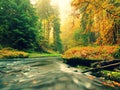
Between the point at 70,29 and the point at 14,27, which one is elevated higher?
the point at 14,27

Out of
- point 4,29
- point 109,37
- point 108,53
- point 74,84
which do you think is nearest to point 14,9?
point 4,29

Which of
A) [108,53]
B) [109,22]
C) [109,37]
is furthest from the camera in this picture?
[109,37]

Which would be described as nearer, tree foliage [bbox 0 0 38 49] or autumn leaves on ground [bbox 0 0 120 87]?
autumn leaves on ground [bbox 0 0 120 87]

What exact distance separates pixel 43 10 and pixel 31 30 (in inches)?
773

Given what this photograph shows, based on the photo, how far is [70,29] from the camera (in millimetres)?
37000

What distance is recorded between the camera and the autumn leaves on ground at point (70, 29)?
50.8ft

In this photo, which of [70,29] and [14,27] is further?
[14,27]

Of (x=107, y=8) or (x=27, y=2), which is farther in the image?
(x=27, y=2)

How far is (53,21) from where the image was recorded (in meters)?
62.1

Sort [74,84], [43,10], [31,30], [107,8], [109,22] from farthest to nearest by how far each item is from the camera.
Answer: [43,10] → [31,30] → [109,22] → [107,8] → [74,84]

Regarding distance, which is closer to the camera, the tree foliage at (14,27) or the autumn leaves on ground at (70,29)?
the autumn leaves on ground at (70,29)

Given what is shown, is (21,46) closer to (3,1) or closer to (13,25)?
(13,25)

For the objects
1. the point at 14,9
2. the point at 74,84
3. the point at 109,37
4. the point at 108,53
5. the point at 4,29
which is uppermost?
the point at 14,9

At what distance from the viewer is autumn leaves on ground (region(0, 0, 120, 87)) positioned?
15477mm
